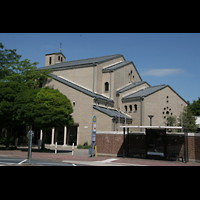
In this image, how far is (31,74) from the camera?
40.9 metres

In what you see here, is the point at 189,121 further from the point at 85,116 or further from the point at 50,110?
the point at 50,110

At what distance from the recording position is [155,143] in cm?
1942

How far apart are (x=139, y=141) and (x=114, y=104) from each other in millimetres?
19609

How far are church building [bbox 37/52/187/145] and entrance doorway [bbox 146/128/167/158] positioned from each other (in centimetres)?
1213

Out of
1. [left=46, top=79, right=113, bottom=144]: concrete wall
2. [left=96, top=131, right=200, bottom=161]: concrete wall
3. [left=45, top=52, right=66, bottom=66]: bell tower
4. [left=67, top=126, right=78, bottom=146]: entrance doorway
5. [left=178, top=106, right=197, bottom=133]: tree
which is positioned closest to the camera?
[left=96, top=131, right=200, bottom=161]: concrete wall

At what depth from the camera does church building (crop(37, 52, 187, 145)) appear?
33.4 m

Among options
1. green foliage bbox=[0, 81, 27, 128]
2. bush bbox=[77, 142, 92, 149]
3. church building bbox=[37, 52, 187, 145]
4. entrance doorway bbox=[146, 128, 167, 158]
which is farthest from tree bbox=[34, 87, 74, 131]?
entrance doorway bbox=[146, 128, 167, 158]

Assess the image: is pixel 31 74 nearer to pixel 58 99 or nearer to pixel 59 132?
pixel 59 132

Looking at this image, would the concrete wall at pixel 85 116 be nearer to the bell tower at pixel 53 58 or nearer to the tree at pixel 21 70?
the tree at pixel 21 70

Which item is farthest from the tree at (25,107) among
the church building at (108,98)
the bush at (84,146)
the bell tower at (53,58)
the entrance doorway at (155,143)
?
the bell tower at (53,58)

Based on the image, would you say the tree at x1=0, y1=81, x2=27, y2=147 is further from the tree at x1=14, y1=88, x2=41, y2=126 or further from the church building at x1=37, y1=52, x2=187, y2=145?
the church building at x1=37, y1=52, x2=187, y2=145

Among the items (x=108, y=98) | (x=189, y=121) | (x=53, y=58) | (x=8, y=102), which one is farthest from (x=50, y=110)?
(x=53, y=58)

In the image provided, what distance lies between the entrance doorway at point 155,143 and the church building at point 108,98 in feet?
39.8

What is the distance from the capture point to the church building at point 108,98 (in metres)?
33.4
